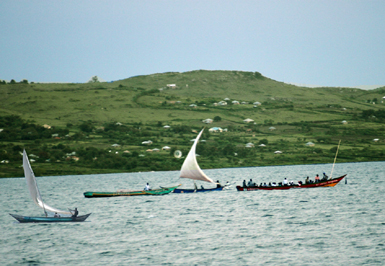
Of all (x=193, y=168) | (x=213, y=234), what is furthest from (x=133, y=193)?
(x=213, y=234)

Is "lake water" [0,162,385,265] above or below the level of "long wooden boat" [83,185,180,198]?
below

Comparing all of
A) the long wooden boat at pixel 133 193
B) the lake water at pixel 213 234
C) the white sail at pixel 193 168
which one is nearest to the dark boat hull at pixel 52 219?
the lake water at pixel 213 234

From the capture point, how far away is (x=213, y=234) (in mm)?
63719

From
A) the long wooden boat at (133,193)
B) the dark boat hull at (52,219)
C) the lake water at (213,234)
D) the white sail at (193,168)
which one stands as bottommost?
the lake water at (213,234)

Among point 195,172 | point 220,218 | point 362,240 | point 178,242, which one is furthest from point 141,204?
point 362,240

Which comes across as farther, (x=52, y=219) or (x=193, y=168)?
(x=193, y=168)

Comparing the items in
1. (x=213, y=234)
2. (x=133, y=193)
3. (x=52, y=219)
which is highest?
(x=133, y=193)

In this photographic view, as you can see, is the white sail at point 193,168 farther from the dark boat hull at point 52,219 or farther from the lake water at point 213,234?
the dark boat hull at point 52,219

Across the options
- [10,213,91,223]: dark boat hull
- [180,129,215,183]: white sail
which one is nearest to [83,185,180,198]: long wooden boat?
[180,129,215,183]: white sail

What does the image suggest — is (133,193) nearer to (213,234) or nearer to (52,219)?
(52,219)

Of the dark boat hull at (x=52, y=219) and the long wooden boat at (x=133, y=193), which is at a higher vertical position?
the long wooden boat at (x=133, y=193)

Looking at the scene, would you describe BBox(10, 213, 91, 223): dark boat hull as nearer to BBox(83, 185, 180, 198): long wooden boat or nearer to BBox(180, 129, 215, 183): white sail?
BBox(180, 129, 215, 183): white sail

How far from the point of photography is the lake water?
50.6m

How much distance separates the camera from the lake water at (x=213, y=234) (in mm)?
50594
